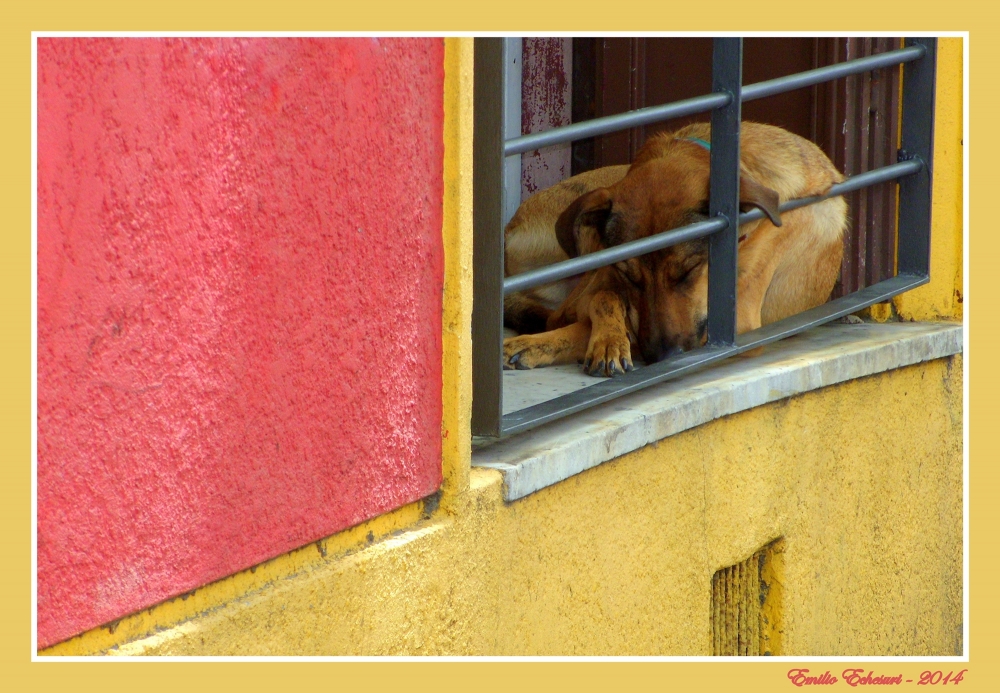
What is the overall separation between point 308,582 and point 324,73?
3.28ft

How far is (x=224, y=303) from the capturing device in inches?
79.9

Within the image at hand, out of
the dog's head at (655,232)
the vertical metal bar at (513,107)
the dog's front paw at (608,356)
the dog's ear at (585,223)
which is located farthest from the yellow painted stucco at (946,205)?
the vertical metal bar at (513,107)

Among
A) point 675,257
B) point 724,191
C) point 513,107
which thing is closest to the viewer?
point 724,191

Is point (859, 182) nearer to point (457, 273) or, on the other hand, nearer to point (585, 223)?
point (585, 223)

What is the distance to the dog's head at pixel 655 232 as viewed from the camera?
4348 millimetres

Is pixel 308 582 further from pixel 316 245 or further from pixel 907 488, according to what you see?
pixel 907 488

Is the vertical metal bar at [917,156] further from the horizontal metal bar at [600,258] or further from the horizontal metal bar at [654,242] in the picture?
the horizontal metal bar at [600,258]

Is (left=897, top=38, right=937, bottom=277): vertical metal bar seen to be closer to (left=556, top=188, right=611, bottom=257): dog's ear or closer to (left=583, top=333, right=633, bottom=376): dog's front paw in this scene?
(left=556, top=188, right=611, bottom=257): dog's ear

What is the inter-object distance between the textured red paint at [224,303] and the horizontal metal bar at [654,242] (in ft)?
1.38

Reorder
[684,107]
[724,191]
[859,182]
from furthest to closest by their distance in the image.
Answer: [859,182]
[724,191]
[684,107]

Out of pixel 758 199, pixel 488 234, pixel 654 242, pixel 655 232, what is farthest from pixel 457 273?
pixel 655 232

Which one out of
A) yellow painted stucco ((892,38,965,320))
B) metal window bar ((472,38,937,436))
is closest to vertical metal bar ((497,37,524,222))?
metal window bar ((472,38,937,436))

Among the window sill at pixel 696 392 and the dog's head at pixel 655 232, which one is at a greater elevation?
the dog's head at pixel 655 232

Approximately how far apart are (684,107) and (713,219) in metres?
0.46
